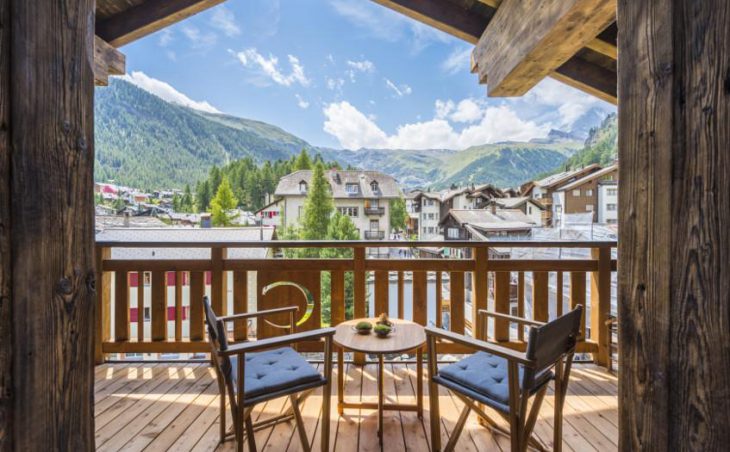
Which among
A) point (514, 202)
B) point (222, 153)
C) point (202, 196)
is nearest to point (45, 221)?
point (514, 202)

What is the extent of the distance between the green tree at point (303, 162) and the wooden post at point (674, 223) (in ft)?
92.2

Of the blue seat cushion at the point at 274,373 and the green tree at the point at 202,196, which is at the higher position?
the green tree at the point at 202,196

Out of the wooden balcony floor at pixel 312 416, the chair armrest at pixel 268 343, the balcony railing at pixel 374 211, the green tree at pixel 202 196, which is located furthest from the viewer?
the green tree at pixel 202 196

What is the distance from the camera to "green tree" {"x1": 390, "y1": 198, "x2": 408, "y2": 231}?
24109 millimetres

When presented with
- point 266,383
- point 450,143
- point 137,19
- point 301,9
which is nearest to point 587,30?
point 266,383

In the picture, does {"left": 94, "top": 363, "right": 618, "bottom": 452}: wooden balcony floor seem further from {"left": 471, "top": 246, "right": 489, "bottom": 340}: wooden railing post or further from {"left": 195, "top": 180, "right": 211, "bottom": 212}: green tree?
{"left": 195, "top": 180, "right": 211, "bottom": 212}: green tree

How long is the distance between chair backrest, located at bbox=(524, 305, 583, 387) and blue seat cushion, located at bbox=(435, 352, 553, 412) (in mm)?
132

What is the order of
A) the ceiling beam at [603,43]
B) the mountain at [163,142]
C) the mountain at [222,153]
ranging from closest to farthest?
the ceiling beam at [603,43]
the mountain at [163,142]
the mountain at [222,153]

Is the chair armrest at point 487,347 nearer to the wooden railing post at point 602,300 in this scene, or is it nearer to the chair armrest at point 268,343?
the chair armrest at point 268,343

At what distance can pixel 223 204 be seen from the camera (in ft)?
80.9

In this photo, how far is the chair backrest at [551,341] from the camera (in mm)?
1570

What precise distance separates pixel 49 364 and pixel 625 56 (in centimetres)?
190

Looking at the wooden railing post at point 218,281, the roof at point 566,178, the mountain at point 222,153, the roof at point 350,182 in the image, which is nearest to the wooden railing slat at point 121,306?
the wooden railing post at point 218,281

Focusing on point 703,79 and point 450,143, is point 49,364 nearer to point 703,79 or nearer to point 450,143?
point 703,79
